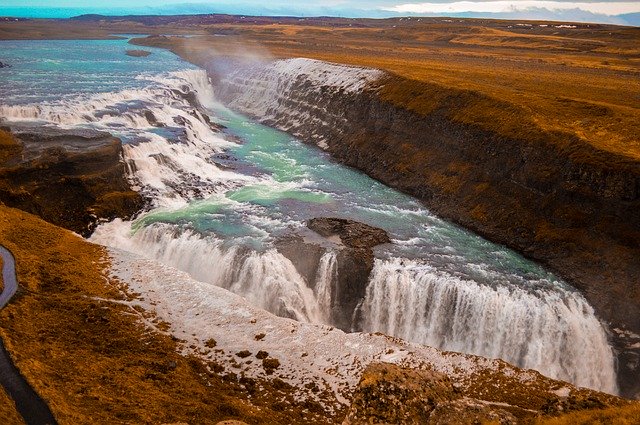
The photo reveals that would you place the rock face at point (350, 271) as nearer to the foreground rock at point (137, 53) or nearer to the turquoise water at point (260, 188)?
the turquoise water at point (260, 188)

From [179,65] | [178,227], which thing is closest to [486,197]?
[178,227]

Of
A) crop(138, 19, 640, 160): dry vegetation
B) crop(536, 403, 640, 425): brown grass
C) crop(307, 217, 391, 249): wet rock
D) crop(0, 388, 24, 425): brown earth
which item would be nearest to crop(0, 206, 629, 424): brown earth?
crop(0, 388, 24, 425): brown earth

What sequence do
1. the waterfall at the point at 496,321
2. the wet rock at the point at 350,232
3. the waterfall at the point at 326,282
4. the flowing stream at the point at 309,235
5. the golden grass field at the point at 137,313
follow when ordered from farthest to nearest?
the wet rock at the point at 350,232
the waterfall at the point at 326,282
the flowing stream at the point at 309,235
the waterfall at the point at 496,321
the golden grass field at the point at 137,313

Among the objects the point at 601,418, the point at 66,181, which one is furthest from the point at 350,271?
the point at 66,181

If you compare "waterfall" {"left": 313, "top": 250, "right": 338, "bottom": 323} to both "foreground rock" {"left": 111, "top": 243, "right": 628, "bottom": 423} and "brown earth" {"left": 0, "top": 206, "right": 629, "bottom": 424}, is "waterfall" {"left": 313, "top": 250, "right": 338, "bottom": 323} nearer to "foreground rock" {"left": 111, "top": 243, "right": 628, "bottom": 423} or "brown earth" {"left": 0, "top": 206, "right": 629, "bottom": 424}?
"foreground rock" {"left": 111, "top": 243, "right": 628, "bottom": 423}

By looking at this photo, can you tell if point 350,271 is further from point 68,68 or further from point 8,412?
point 68,68

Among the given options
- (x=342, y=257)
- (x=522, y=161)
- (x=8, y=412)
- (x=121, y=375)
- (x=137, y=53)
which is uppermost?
(x=137, y=53)

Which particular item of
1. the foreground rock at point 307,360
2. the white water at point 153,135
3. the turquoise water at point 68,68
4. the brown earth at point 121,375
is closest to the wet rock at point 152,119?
the white water at point 153,135
